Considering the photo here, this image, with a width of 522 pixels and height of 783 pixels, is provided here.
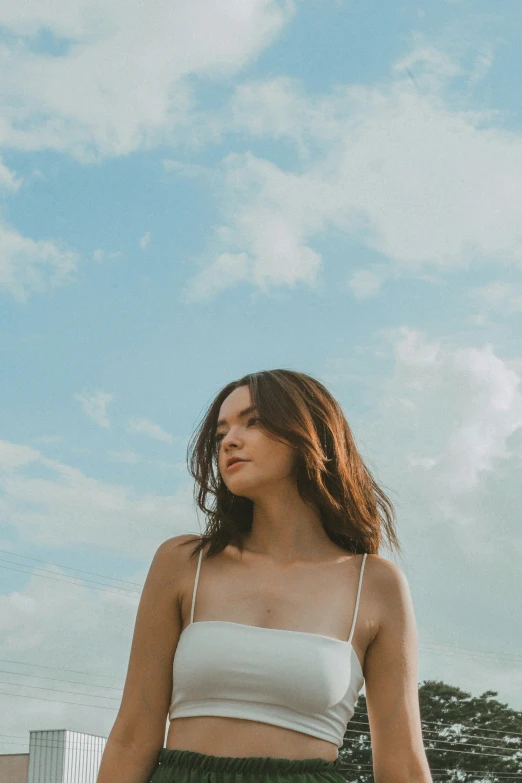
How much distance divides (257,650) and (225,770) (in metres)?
0.33

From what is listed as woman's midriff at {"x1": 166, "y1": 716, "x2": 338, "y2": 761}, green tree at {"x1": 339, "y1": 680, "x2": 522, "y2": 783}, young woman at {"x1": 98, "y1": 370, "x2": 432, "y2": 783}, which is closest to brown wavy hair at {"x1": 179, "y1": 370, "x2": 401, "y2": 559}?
young woman at {"x1": 98, "y1": 370, "x2": 432, "y2": 783}

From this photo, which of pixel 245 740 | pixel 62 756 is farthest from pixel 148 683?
pixel 62 756

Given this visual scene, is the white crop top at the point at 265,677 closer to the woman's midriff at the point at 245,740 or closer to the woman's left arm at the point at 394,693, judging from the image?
the woman's midriff at the point at 245,740

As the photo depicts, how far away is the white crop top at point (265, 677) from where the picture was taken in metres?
3.03

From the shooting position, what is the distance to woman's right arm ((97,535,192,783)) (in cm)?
315

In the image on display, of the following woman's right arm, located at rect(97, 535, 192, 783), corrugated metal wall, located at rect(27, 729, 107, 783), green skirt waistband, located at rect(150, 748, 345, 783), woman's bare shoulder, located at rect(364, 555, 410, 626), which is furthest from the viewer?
corrugated metal wall, located at rect(27, 729, 107, 783)

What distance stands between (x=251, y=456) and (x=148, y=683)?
2.44 ft

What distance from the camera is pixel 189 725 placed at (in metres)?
3.08

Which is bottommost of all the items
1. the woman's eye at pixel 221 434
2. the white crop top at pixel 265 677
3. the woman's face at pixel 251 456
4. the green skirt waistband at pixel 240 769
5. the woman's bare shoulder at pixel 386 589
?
the green skirt waistband at pixel 240 769

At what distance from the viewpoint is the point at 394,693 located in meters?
3.28

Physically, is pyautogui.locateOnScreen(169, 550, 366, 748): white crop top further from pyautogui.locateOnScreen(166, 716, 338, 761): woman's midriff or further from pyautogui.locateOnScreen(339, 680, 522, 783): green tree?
pyautogui.locateOnScreen(339, 680, 522, 783): green tree

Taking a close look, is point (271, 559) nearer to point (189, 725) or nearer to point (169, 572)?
point (169, 572)

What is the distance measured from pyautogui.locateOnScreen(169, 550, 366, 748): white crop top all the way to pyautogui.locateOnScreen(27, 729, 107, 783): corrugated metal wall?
45075mm

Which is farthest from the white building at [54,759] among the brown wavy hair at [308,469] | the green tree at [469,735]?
the brown wavy hair at [308,469]
